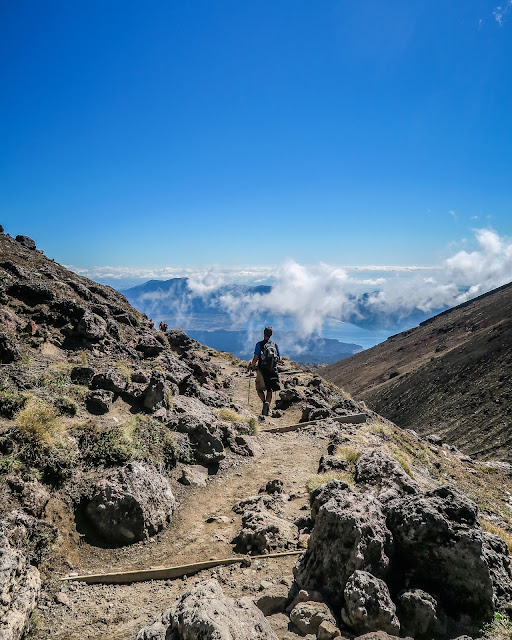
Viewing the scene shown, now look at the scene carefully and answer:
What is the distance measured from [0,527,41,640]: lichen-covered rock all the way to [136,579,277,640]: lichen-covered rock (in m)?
1.42

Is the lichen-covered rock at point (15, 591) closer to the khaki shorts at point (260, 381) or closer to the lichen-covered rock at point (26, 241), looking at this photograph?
the khaki shorts at point (260, 381)

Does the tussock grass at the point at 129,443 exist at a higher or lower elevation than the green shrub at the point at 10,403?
lower

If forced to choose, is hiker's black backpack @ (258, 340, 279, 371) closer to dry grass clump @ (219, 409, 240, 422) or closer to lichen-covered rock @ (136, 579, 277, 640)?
dry grass clump @ (219, 409, 240, 422)

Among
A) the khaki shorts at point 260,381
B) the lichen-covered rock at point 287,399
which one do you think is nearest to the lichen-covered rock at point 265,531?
the khaki shorts at point 260,381

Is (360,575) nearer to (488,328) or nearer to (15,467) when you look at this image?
(15,467)

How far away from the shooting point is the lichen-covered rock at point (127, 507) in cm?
607

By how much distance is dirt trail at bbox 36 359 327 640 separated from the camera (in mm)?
4391

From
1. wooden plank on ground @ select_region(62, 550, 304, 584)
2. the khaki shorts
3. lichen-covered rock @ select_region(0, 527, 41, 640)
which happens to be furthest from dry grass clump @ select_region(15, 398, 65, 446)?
the khaki shorts

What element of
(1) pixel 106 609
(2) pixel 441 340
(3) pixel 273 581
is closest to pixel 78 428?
(1) pixel 106 609

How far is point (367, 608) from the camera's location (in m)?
3.79

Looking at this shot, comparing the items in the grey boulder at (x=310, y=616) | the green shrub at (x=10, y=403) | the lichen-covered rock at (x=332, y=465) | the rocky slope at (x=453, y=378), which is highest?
the green shrub at (x=10, y=403)

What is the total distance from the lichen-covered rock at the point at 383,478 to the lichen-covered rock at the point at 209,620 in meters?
2.92

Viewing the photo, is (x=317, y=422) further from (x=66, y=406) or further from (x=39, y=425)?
(x=39, y=425)

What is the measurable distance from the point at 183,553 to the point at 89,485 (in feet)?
6.52
